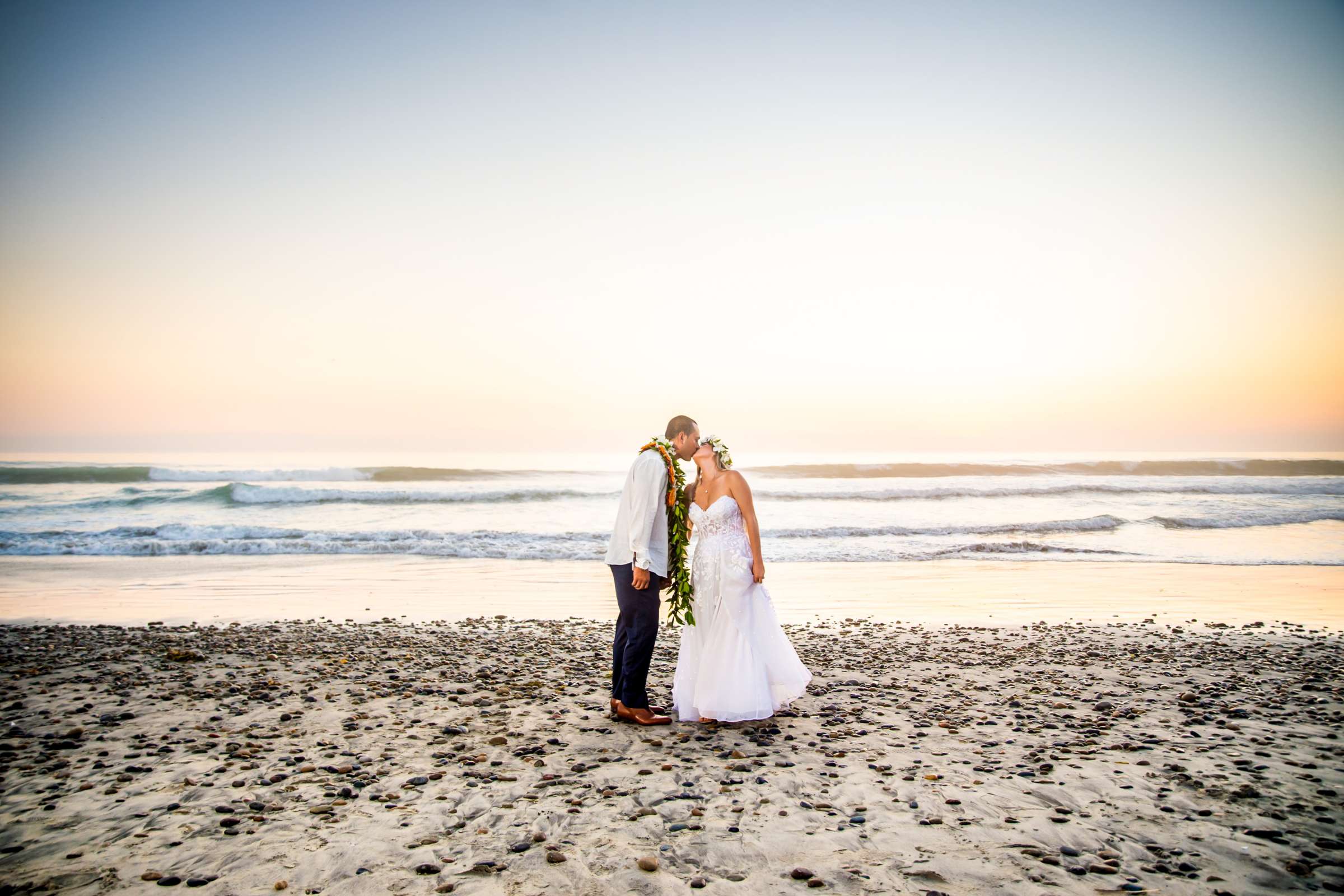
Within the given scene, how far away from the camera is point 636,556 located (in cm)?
573

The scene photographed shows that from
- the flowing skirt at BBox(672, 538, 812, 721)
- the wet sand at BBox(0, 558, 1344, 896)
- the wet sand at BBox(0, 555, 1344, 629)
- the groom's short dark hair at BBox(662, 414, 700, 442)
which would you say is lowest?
the wet sand at BBox(0, 555, 1344, 629)

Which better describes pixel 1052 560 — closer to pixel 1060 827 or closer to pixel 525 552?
pixel 525 552

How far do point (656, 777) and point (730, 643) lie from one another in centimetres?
142

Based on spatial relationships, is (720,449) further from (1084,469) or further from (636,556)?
(1084,469)

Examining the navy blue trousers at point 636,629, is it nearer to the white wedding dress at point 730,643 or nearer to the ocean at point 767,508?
the white wedding dress at point 730,643

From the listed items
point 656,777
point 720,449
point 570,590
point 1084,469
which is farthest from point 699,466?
point 1084,469

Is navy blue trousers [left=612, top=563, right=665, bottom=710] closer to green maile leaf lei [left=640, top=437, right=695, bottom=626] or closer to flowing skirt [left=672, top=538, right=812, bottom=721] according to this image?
green maile leaf lei [left=640, top=437, right=695, bottom=626]

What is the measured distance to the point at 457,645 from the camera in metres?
8.64

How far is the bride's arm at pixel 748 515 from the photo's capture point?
19.9 feet

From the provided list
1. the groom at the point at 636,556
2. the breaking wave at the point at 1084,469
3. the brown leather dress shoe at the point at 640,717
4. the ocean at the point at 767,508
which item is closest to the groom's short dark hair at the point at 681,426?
the groom at the point at 636,556

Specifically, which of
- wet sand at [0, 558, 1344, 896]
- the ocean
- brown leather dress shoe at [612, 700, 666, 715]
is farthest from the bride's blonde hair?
the ocean

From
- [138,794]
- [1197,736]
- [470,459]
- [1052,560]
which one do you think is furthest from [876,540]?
[470,459]

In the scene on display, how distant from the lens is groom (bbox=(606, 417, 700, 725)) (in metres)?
5.77

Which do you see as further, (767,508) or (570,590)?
(767,508)
